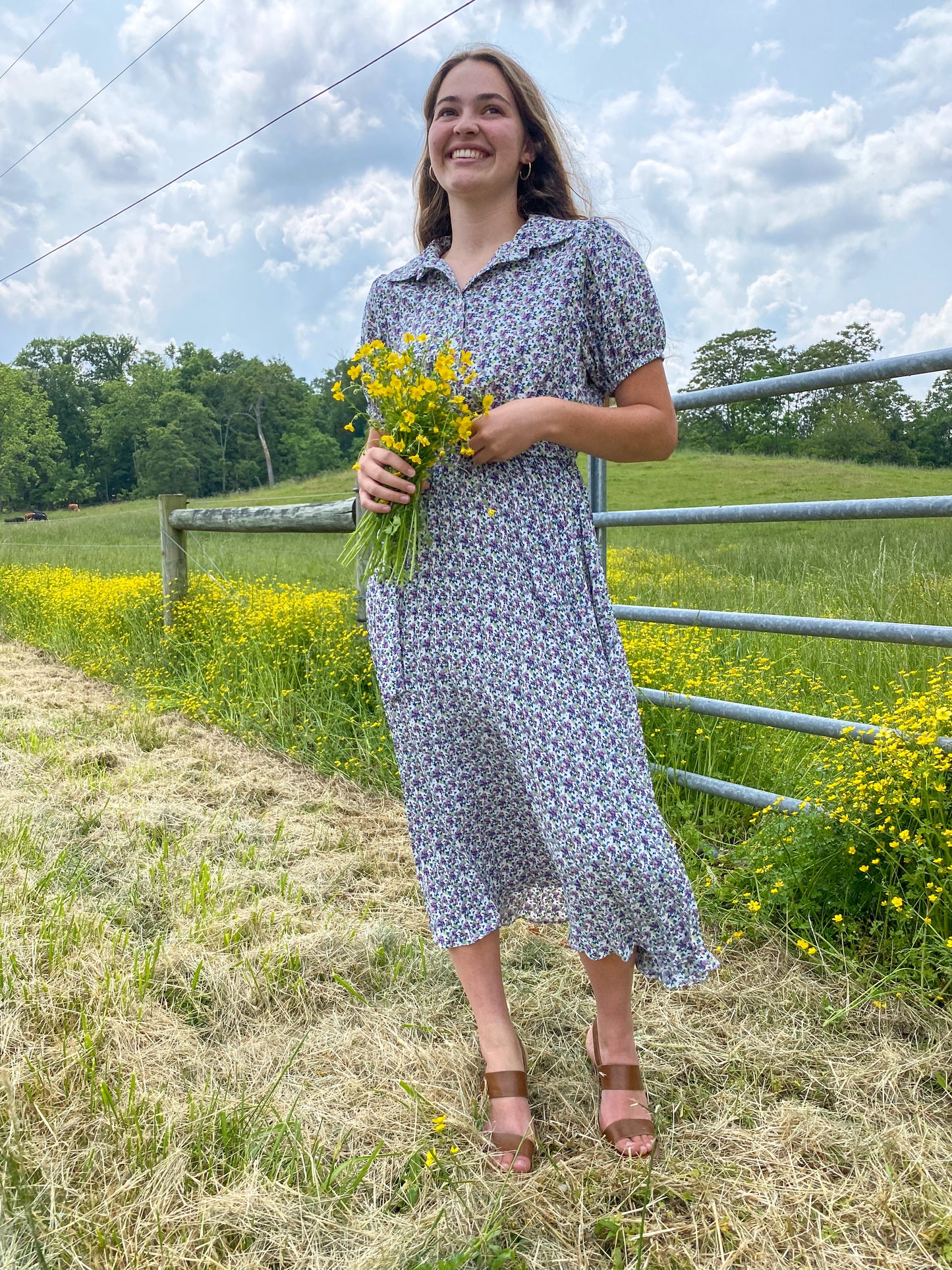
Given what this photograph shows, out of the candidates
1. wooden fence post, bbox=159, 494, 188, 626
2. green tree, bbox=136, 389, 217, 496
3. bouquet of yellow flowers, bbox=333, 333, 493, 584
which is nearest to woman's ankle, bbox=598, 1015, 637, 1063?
bouquet of yellow flowers, bbox=333, 333, 493, 584

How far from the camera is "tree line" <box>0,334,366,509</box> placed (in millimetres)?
30141

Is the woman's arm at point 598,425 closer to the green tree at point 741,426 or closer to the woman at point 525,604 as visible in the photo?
the woman at point 525,604

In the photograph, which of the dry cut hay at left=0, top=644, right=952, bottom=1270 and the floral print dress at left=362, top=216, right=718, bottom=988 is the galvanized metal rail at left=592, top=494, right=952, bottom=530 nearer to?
the floral print dress at left=362, top=216, right=718, bottom=988

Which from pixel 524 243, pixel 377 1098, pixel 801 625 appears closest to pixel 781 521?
pixel 801 625

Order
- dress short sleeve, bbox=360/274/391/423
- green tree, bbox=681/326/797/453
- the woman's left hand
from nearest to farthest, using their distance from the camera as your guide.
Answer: the woman's left hand, dress short sleeve, bbox=360/274/391/423, green tree, bbox=681/326/797/453

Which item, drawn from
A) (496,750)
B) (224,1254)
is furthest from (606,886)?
(224,1254)

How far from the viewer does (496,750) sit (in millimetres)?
1698

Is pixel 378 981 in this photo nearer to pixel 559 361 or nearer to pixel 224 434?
pixel 559 361

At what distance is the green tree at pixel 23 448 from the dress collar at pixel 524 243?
137 feet

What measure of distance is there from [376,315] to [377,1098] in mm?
1613

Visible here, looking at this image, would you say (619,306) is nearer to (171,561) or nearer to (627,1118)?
(627,1118)

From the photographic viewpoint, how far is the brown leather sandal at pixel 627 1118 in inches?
67.6

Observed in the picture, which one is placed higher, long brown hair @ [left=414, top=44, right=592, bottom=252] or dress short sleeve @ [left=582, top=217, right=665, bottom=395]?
long brown hair @ [left=414, top=44, right=592, bottom=252]

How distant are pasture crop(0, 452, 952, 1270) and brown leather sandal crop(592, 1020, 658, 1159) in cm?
4
